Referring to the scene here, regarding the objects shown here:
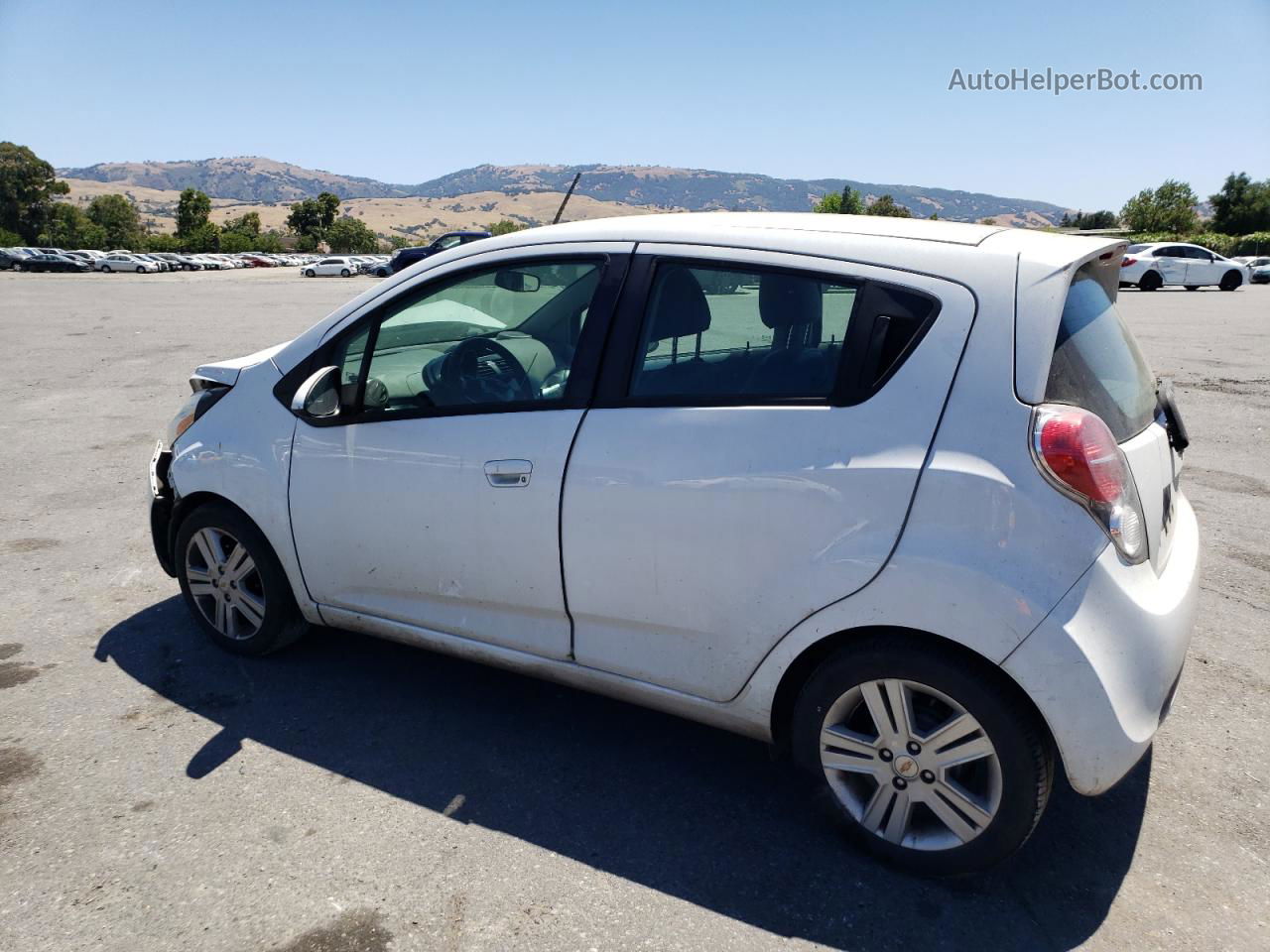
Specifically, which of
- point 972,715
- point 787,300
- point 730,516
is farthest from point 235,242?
point 972,715

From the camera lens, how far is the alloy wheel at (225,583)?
3.74 meters

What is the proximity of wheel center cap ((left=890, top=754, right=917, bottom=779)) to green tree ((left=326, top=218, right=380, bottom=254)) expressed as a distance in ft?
357

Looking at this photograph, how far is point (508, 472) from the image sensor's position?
2943mm

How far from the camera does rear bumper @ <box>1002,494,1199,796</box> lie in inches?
88.4

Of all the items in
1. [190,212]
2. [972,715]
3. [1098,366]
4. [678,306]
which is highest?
[190,212]

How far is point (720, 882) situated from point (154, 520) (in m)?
2.89

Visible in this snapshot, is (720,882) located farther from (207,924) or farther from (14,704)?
(14,704)

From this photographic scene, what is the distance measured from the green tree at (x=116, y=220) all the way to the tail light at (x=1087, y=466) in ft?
380

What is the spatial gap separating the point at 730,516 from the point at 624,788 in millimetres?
1035

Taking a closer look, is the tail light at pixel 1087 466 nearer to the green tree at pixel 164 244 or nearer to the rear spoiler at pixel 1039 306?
the rear spoiler at pixel 1039 306

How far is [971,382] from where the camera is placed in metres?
2.38

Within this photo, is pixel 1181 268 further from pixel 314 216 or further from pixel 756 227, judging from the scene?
pixel 314 216

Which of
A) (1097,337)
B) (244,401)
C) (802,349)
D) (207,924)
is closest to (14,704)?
(244,401)

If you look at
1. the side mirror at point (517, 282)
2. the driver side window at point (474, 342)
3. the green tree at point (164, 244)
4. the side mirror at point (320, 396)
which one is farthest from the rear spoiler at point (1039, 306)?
the green tree at point (164, 244)
